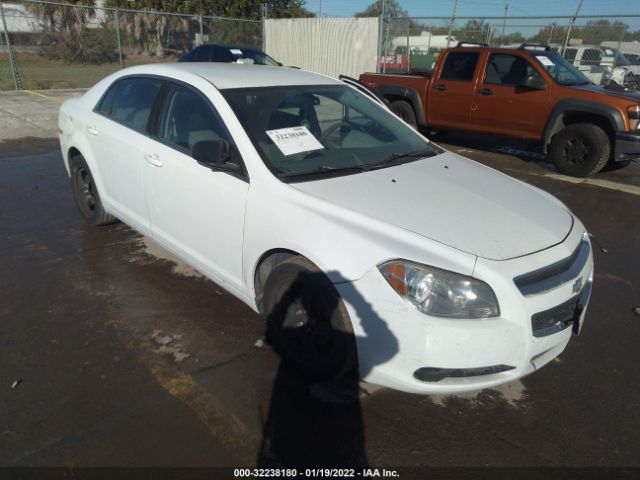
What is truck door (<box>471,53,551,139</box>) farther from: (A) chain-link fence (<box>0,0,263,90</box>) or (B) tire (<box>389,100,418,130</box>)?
(A) chain-link fence (<box>0,0,263,90</box>)

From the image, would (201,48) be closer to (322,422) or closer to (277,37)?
(277,37)

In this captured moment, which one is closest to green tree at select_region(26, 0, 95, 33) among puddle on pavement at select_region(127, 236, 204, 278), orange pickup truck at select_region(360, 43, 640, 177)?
orange pickup truck at select_region(360, 43, 640, 177)

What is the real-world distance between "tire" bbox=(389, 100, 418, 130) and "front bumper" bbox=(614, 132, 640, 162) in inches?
140

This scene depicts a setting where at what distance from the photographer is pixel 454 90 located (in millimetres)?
8805

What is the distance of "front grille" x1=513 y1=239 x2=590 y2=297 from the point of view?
2.27 meters

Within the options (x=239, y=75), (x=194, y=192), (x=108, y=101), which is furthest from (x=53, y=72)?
(x=194, y=192)

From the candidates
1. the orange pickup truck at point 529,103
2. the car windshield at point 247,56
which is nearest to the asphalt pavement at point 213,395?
the orange pickup truck at point 529,103

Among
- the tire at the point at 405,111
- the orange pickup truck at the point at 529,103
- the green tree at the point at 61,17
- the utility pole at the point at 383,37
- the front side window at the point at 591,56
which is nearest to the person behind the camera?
the orange pickup truck at the point at 529,103

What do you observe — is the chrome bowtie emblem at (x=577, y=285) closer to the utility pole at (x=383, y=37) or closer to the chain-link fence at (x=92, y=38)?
the utility pole at (x=383, y=37)

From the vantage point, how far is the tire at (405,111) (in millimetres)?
9531

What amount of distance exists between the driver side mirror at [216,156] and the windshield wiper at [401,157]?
825 millimetres

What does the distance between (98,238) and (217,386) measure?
2602 mm

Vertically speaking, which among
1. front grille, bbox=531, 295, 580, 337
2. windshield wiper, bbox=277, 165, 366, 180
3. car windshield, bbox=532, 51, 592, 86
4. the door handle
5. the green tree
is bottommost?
front grille, bbox=531, 295, 580, 337

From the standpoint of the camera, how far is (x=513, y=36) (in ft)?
47.6
